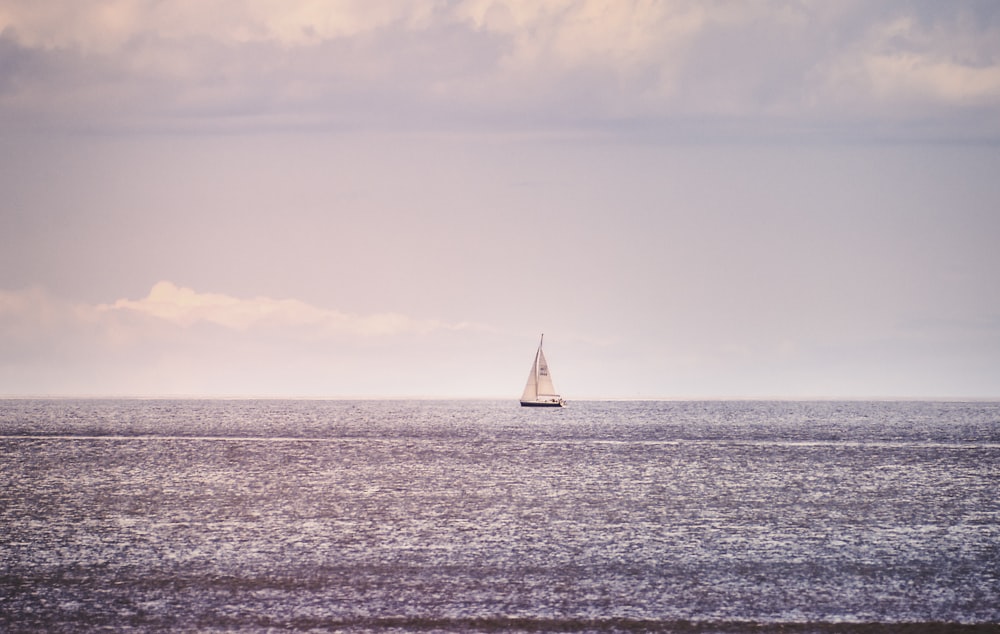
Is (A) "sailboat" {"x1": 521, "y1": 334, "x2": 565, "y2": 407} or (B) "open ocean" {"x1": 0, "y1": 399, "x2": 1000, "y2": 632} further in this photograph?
(A) "sailboat" {"x1": 521, "y1": 334, "x2": 565, "y2": 407}

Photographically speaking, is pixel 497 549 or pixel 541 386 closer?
pixel 497 549

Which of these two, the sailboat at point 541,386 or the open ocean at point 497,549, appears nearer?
the open ocean at point 497,549

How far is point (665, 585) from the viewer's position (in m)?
16.3

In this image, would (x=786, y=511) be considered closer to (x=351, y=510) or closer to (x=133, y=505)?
Result: (x=351, y=510)

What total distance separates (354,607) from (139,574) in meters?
4.58

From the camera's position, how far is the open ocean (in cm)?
1417

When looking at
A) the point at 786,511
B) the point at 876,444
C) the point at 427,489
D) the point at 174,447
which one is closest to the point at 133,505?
the point at 427,489

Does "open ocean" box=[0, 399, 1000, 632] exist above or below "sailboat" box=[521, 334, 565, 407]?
below

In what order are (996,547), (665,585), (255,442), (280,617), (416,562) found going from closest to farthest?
1. (280,617)
2. (665,585)
3. (416,562)
4. (996,547)
5. (255,442)

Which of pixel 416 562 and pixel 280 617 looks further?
pixel 416 562

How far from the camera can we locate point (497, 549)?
19.6m

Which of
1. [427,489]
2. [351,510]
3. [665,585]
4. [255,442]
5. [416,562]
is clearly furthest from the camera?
[255,442]

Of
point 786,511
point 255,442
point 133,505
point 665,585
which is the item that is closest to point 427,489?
point 133,505

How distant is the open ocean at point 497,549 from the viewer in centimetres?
1417
